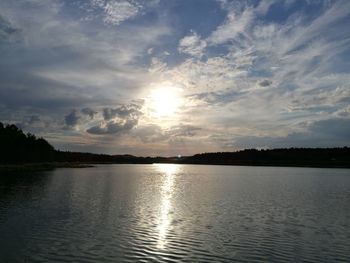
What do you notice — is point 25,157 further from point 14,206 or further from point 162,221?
point 162,221

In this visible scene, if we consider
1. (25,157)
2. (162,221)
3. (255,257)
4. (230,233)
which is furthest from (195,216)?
(25,157)

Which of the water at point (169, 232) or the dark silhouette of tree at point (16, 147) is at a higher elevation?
the dark silhouette of tree at point (16, 147)

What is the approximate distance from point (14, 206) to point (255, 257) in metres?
26.5

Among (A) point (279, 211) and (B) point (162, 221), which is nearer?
(B) point (162, 221)

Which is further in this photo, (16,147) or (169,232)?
(16,147)

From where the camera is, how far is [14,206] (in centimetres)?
3672

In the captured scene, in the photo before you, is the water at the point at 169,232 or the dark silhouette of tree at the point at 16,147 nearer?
the water at the point at 169,232

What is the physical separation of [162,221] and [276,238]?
398 inches

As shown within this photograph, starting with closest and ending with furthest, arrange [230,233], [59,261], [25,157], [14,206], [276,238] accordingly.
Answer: [59,261], [276,238], [230,233], [14,206], [25,157]

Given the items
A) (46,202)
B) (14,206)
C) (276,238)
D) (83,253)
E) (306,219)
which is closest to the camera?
(83,253)

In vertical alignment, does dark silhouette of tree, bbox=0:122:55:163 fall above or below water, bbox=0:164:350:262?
above

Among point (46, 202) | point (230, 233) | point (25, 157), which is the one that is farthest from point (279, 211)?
point (25, 157)

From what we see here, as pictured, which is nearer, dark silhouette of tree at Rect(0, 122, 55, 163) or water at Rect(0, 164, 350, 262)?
water at Rect(0, 164, 350, 262)

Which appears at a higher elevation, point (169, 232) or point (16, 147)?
point (16, 147)
